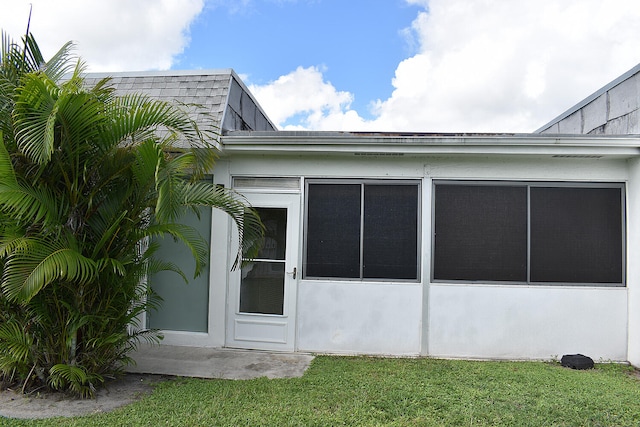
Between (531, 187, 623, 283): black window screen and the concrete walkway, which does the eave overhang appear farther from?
the concrete walkway

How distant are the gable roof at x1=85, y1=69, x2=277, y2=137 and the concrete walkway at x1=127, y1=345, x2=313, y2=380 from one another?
2.87 metres

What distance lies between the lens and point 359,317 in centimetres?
543

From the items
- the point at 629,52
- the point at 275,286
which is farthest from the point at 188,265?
the point at 629,52

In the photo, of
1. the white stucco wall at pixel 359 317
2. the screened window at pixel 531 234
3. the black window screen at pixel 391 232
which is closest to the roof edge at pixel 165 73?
the black window screen at pixel 391 232

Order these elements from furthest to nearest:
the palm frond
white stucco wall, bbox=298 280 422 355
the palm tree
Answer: white stucco wall, bbox=298 280 422 355 < the palm tree < the palm frond

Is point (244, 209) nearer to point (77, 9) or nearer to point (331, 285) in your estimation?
point (331, 285)

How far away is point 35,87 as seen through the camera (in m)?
3.28

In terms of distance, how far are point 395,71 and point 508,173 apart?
8.76 metres

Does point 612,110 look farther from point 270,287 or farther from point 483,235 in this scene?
point 270,287

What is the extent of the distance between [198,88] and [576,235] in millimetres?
5324

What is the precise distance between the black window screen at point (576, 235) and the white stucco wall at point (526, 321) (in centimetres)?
20

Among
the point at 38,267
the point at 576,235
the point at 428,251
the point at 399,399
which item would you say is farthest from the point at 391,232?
the point at 38,267

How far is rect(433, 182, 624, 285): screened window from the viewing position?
209 inches

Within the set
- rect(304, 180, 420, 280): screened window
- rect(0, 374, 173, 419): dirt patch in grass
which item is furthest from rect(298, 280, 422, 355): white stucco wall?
rect(0, 374, 173, 419): dirt patch in grass
